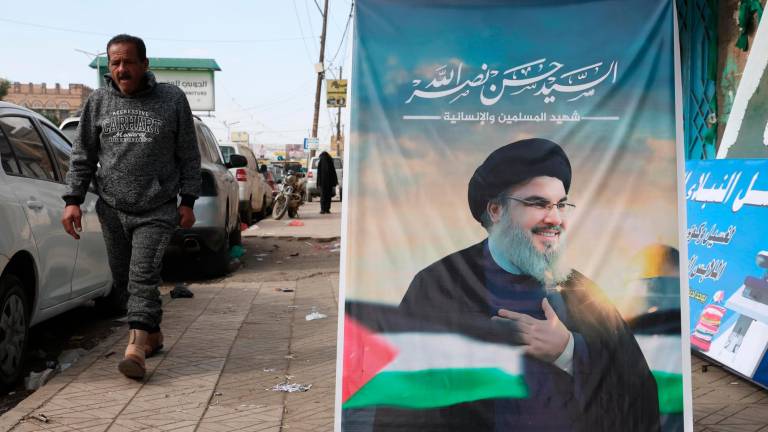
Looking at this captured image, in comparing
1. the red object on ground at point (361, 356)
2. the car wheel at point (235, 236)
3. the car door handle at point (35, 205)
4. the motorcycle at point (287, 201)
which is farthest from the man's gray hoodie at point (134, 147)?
the motorcycle at point (287, 201)

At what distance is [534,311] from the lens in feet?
11.5

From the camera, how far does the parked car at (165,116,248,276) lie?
9641 mm

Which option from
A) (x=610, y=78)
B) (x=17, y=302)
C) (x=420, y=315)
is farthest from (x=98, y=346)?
(x=610, y=78)

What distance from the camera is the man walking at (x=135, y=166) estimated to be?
5.11 meters

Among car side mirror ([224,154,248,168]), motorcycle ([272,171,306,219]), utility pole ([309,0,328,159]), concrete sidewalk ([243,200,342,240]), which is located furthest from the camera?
utility pole ([309,0,328,159])

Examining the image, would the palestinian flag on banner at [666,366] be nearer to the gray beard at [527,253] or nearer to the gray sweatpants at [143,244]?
the gray beard at [527,253]

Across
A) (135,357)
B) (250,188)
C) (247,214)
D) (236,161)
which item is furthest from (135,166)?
(247,214)

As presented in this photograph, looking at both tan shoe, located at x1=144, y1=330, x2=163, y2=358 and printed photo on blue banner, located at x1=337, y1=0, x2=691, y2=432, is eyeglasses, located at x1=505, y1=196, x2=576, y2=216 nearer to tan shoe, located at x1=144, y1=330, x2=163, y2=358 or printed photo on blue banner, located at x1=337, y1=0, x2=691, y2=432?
printed photo on blue banner, located at x1=337, y1=0, x2=691, y2=432

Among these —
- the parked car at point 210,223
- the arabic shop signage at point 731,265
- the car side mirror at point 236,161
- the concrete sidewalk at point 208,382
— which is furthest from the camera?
the car side mirror at point 236,161

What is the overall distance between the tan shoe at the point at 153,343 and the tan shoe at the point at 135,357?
317 millimetres

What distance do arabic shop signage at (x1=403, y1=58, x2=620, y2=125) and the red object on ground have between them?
37.0 inches

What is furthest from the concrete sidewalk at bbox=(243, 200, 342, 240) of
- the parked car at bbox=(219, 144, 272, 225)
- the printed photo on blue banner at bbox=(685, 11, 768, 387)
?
the printed photo on blue banner at bbox=(685, 11, 768, 387)

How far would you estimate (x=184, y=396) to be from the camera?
15.8ft

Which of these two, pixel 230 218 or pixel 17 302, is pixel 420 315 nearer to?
pixel 17 302
